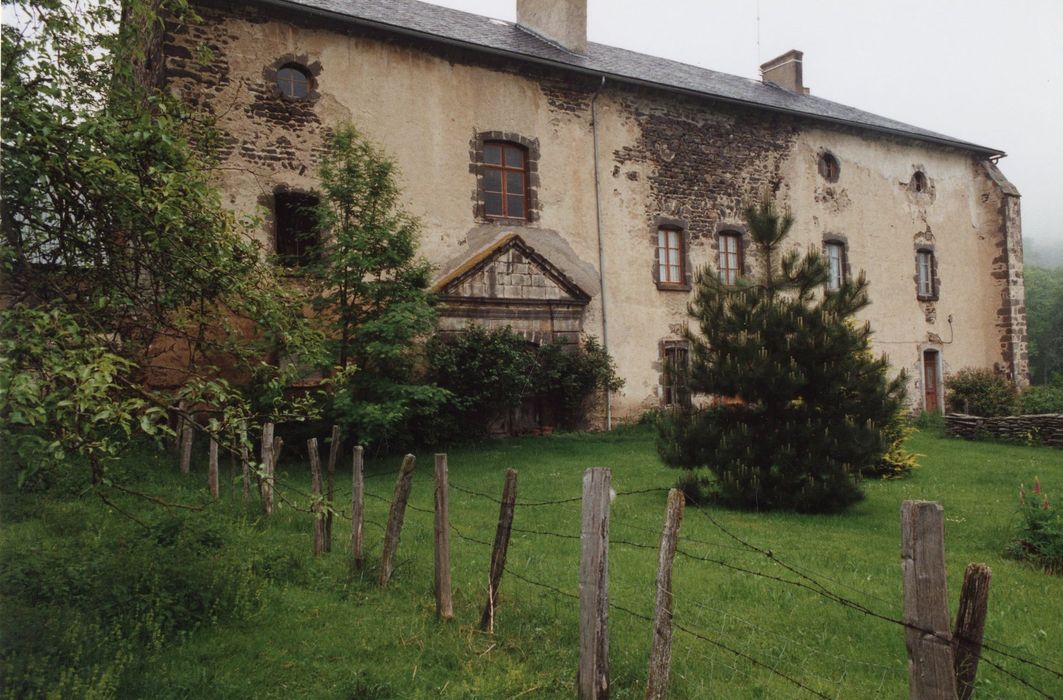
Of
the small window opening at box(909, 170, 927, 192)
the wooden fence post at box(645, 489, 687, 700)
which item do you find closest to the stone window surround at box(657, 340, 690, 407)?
the small window opening at box(909, 170, 927, 192)

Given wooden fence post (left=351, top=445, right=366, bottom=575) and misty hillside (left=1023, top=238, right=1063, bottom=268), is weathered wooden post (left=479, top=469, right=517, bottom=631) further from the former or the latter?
misty hillside (left=1023, top=238, right=1063, bottom=268)

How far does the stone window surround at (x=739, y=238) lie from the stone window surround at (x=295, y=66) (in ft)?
32.6

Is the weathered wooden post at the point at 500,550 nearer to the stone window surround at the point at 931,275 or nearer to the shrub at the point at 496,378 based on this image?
the shrub at the point at 496,378

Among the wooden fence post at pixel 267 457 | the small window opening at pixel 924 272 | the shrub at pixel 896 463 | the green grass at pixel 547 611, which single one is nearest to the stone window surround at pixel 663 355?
the shrub at pixel 896 463

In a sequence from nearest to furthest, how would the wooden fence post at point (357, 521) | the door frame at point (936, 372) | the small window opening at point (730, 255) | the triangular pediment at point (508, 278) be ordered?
the wooden fence post at point (357, 521) < the triangular pediment at point (508, 278) < the small window opening at point (730, 255) < the door frame at point (936, 372)

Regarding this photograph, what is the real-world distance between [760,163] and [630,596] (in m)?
16.3

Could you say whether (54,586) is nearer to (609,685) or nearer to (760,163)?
(609,685)

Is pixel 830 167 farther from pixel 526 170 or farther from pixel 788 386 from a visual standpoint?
pixel 788 386

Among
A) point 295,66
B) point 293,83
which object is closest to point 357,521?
point 293,83

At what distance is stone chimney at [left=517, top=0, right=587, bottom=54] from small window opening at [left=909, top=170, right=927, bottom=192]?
11.0m

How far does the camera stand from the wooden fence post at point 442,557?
5.24 meters

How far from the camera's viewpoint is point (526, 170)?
16.8 metres

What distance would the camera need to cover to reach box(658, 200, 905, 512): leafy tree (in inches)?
357

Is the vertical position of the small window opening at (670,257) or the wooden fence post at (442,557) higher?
the small window opening at (670,257)
